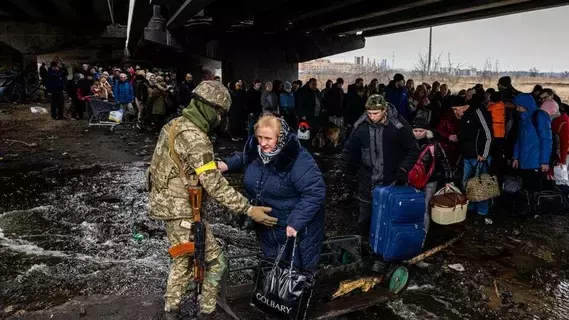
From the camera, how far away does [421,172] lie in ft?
15.8

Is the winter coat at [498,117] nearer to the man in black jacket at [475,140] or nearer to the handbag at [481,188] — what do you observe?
the man in black jacket at [475,140]

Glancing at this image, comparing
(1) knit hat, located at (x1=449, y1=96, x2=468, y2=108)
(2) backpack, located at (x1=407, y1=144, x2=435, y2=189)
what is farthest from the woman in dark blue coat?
(1) knit hat, located at (x1=449, y1=96, x2=468, y2=108)

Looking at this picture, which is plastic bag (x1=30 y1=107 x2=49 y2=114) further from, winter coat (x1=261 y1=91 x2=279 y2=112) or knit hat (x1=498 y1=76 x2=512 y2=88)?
knit hat (x1=498 y1=76 x2=512 y2=88)

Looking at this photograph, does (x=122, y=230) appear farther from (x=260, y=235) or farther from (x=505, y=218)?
(x=505, y=218)

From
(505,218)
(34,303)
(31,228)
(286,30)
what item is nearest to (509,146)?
(505,218)

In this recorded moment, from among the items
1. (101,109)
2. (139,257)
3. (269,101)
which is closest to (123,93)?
(101,109)

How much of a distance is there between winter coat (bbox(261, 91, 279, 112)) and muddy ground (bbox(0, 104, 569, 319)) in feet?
10.9

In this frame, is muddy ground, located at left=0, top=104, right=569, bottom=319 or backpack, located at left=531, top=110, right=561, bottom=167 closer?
muddy ground, located at left=0, top=104, right=569, bottom=319

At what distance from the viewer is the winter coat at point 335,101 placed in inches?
490

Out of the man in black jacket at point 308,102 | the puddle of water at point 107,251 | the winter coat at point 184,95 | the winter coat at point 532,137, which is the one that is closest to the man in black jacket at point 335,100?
the man in black jacket at point 308,102

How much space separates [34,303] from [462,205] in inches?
192

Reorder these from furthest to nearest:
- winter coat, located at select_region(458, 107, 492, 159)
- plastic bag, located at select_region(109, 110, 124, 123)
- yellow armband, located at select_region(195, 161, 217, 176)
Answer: plastic bag, located at select_region(109, 110, 124, 123)
winter coat, located at select_region(458, 107, 492, 159)
yellow armband, located at select_region(195, 161, 217, 176)

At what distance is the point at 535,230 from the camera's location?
6.30m

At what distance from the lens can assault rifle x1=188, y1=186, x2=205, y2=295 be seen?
333 centimetres
